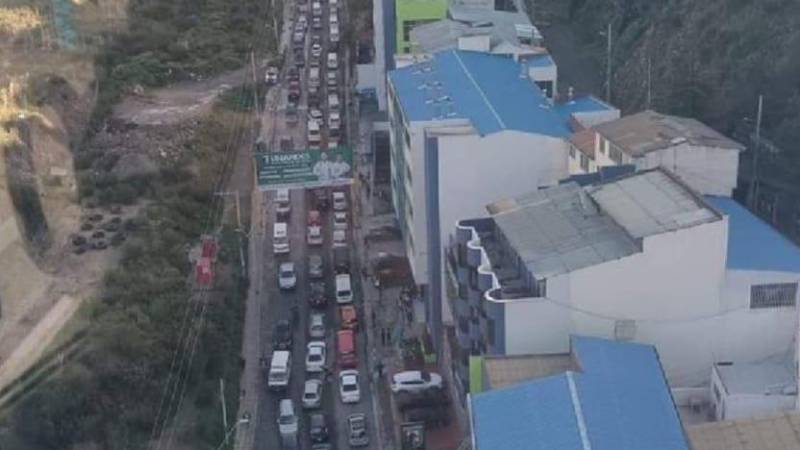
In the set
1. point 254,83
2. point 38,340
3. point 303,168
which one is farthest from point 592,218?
point 254,83

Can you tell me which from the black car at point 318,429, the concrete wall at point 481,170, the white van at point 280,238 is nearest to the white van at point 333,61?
the white van at point 280,238

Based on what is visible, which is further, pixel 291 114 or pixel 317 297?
pixel 291 114

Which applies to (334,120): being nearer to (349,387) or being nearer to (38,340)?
(349,387)

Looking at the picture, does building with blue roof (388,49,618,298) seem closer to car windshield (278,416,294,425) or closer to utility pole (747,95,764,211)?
car windshield (278,416,294,425)

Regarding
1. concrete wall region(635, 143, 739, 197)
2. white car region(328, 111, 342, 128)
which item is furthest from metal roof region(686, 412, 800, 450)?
white car region(328, 111, 342, 128)

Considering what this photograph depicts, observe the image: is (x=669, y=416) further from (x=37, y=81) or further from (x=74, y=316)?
(x=37, y=81)

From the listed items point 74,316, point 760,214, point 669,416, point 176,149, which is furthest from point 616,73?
point 669,416

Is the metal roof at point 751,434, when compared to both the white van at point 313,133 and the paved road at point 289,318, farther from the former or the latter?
the white van at point 313,133
